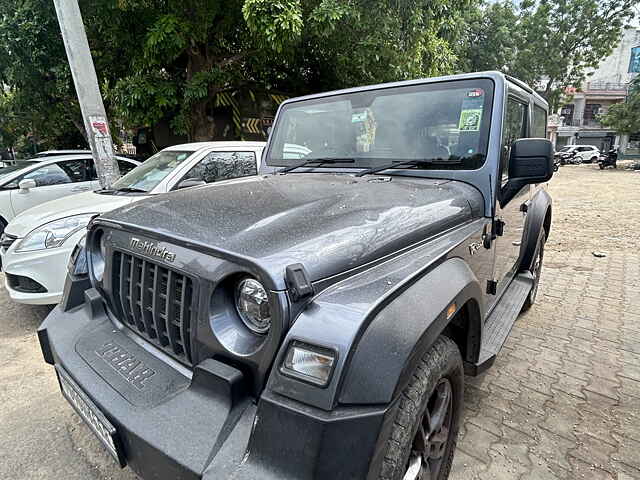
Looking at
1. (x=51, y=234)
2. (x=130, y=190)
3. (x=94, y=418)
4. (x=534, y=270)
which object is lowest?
(x=534, y=270)

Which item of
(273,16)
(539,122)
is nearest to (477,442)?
(539,122)

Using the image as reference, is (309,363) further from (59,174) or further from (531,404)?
(59,174)

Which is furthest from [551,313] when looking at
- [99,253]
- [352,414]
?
[99,253]

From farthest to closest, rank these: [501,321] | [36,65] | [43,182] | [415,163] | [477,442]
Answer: [36,65] < [43,182] < [501,321] < [415,163] < [477,442]

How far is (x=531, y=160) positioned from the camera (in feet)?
7.08

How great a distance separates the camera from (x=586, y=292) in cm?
454

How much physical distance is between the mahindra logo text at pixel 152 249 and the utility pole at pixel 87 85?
4.44m

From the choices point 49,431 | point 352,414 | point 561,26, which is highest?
point 561,26

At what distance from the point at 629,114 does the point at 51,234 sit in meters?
33.7

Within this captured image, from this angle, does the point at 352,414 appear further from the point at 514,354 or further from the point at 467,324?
the point at 514,354

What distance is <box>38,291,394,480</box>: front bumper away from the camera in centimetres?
107

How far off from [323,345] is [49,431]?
2.24 m

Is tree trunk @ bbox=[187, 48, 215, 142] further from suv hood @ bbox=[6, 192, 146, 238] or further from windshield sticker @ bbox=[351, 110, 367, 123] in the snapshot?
windshield sticker @ bbox=[351, 110, 367, 123]

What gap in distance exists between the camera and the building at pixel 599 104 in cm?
4147
